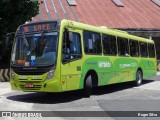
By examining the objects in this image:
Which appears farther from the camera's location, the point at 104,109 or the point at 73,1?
the point at 73,1

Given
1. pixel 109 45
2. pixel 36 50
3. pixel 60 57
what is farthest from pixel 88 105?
pixel 109 45

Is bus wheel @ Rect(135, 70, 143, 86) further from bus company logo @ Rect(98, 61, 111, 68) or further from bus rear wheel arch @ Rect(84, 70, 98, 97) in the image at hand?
bus rear wheel arch @ Rect(84, 70, 98, 97)

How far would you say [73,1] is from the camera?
37.3 m

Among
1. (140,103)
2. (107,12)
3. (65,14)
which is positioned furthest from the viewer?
(107,12)

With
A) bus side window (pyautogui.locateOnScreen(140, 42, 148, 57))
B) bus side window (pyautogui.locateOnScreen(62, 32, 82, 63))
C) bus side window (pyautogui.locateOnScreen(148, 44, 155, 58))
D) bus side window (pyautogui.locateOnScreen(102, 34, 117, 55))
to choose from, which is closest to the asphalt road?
bus side window (pyautogui.locateOnScreen(62, 32, 82, 63))

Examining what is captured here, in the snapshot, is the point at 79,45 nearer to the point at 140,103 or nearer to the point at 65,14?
the point at 140,103

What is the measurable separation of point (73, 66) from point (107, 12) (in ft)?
79.7

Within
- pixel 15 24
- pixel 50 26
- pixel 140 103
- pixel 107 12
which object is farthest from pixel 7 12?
pixel 107 12

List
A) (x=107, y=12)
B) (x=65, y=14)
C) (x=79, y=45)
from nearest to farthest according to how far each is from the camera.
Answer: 1. (x=79, y=45)
2. (x=65, y=14)
3. (x=107, y=12)

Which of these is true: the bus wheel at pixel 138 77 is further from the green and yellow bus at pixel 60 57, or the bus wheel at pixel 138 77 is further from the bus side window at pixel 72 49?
A: the bus side window at pixel 72 49

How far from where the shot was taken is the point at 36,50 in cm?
1172

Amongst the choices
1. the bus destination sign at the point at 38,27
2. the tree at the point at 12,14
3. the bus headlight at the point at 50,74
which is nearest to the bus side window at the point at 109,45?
the bus destination sign at the point at 38,27

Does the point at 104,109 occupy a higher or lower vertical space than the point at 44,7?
lower

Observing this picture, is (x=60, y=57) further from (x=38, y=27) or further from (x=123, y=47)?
(x=123, y=47)
